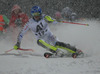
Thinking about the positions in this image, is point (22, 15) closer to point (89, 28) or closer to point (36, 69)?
point (89, 28)

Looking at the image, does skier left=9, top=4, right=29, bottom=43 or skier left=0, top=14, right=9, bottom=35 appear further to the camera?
skier left=0, top=14, right=9, bottom=35

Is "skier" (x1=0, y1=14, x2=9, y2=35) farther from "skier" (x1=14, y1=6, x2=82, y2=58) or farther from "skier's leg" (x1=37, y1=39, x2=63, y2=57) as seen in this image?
"skier's leg" (x1=37, y1=39, x2=63, y2=57)

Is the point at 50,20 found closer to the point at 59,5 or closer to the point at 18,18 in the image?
the point at 18,18

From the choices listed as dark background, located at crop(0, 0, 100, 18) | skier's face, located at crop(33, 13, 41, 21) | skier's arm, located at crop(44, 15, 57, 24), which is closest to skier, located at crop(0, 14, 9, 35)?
skier's face, located at crop(33, 13, 41, 21)

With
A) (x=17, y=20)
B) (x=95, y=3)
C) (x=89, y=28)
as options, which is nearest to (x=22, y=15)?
(x=17, y=20)

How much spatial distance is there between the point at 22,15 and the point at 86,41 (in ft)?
11.6

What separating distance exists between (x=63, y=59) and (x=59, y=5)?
70.9ft

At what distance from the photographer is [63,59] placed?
7375 mm

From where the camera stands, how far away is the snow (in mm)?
5777

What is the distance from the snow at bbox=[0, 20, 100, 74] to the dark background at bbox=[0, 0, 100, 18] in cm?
1351

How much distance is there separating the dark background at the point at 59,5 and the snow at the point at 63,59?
44.3 ft

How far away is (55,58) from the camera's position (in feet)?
25.0

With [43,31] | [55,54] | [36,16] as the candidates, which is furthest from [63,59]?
[36,16]

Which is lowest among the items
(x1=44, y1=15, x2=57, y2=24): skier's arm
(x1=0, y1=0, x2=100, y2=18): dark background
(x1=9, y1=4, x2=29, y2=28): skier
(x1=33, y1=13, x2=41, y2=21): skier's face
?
(x1=44, y1=15, x2=57, y2=24): skier's arm
